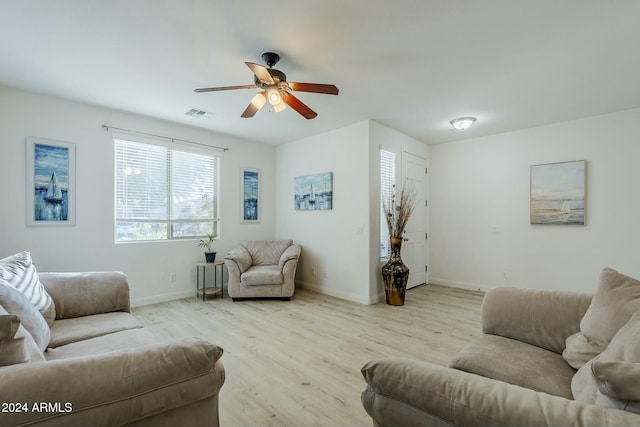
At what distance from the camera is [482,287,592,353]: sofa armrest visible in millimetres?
1647

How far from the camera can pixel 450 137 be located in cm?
501

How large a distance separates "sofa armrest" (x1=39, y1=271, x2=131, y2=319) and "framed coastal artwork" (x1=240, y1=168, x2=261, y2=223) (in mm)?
2846

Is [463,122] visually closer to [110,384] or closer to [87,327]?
[110,384]

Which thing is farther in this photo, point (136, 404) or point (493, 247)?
point (493, 247)

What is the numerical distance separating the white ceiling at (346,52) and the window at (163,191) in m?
0.75

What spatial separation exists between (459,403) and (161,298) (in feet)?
14.3

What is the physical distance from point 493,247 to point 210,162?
4.95 meters

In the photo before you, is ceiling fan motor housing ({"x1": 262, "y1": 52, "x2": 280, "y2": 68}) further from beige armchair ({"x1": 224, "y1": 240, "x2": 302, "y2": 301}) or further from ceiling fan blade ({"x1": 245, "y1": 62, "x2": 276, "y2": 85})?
beige armchair ({"x1": 224, "y1": 240, "x2": 302, "y2": 301})

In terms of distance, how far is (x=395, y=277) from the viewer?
4.02m

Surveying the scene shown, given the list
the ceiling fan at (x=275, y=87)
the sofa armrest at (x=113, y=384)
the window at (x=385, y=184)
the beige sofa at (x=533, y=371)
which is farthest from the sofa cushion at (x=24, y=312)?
the window at (x=385, y=184)

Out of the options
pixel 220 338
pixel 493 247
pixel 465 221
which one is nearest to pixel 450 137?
pixel 465 221

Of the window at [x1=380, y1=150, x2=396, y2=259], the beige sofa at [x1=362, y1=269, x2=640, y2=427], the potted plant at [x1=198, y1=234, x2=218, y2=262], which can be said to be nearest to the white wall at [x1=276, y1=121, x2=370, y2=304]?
the window at [x1=380, y1=150, x2=396, y2=259]

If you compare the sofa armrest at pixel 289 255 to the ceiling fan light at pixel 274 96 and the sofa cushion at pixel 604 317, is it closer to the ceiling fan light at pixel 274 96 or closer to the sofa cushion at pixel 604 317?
the ceiling fan light at pixel 274 96

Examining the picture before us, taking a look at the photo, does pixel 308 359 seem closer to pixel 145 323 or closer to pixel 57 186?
pixel 145 323
